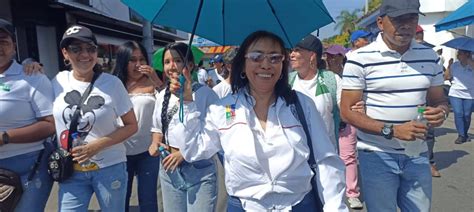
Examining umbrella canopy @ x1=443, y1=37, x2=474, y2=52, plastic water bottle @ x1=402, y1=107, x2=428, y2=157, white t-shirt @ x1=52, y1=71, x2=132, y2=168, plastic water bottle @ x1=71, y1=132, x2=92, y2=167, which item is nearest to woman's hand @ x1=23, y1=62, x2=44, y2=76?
white t-shirt @ x1=52, y1=71, x2=132, y2=168

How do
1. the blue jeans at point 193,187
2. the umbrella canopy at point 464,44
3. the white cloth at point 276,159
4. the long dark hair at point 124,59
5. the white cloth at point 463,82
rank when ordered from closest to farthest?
the white cloth at point 276,159 < the blue jeans at point 193,187 < the long dark hair at point 124,59 < the umbrella canopy at point 464,44 < the white cloth at point 463,82

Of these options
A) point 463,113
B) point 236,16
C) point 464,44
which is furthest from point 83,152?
point 463,113

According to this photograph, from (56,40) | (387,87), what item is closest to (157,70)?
(387,87)

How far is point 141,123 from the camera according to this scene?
11.7 ft

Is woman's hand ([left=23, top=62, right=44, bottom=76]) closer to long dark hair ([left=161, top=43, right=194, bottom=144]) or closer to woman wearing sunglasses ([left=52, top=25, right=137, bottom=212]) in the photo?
woman wearing sunglasses ([left=52, top=25, right=137, bottom=212])

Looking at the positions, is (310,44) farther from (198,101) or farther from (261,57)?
(261,57)

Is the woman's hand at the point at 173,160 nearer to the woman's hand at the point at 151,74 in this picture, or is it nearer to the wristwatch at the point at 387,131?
the woman's hand at the point at 151,74

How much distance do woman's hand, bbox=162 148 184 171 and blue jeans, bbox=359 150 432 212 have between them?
131 centimetres

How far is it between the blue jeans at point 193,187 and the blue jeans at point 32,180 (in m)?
0.84

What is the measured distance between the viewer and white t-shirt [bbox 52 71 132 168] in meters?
2.76

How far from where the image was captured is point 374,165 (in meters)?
2.84

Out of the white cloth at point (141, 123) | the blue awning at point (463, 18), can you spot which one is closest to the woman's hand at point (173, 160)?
the white cloth at point (141, 123)

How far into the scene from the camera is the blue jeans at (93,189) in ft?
9.05

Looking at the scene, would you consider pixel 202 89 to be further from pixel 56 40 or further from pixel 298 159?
pixel 56 40
